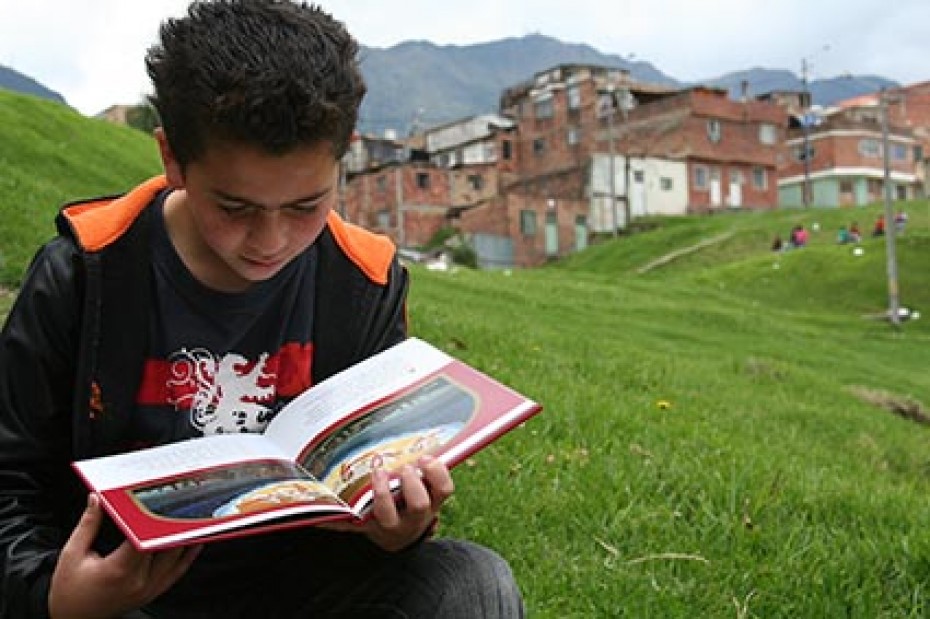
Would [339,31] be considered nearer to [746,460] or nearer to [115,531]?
[115,531]

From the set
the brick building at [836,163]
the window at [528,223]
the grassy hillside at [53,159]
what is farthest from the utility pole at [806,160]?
the grassy hillside at [53,159]

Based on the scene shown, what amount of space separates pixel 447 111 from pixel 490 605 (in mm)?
199487

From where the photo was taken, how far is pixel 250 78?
1.69 m

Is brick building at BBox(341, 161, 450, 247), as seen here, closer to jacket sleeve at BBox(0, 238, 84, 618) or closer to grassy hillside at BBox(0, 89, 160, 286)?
grassy hillside at BBox(0, 89, 160, 286)

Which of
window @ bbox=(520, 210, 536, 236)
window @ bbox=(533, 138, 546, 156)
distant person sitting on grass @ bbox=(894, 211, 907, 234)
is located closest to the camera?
distant person sitting on grass @ bbox=(894, 211, 907, 234)

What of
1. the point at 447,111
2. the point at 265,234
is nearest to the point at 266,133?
the point at 265,234

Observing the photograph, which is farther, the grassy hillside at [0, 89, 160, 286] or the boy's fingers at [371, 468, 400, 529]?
the grassy hillside at [0, 89, 160, 286]

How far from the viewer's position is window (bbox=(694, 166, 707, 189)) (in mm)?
47000

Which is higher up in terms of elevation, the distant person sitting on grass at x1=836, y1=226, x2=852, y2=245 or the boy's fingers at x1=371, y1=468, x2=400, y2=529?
the boy's fingers at x1=371, y1=468, x2=400, y2=529

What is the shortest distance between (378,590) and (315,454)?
25 cm

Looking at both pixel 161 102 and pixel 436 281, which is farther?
pixel 436 281

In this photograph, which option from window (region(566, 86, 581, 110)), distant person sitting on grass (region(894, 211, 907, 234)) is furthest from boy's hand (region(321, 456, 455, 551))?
window (region(566, 86, 581, 110))

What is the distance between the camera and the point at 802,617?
2730mm

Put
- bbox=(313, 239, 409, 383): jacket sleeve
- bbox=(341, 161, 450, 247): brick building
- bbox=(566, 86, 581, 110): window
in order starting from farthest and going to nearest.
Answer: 1. bbox=(566, 86, 581, 110): window
2. bbox=(341, 161, 450, 247): brick building
3. bbox=(313, 239, 409, 383): jacket sleeve
